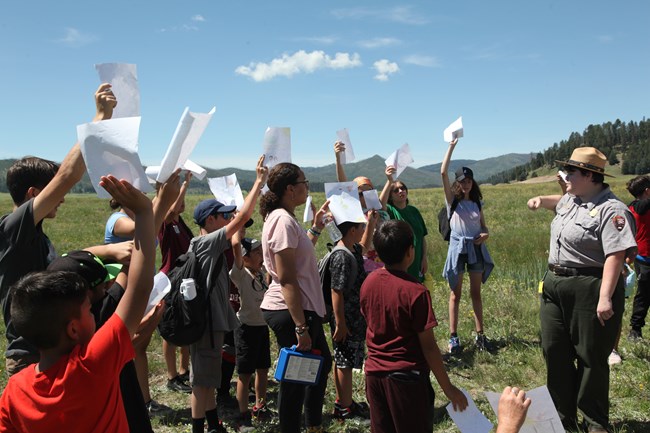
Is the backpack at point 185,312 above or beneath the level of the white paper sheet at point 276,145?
beneath

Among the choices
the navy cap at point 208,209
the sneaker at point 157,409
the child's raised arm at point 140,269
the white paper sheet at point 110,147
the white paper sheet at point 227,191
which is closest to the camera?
the white paper sheet at point 110,147

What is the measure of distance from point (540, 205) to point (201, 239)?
304 centimetres

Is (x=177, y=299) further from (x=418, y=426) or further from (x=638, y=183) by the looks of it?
(x=638, y=183)

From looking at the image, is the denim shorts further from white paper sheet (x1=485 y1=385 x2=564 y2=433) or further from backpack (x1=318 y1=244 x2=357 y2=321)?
white paper sheet (x1=485 y1=385 x2=564 y2=433)

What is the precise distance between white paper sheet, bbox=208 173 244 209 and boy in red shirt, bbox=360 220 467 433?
1879 mm

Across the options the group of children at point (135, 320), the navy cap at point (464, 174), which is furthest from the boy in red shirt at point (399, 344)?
the navy cap at point (464, 174)

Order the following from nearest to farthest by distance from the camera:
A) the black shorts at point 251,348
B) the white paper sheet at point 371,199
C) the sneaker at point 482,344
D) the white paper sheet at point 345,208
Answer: the white paper sheet at point 345,208
the black shorts at point 251,348
the white paper sheet at point 371,199
the sneaker at point 482,344

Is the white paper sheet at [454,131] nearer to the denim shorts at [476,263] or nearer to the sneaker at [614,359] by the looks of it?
the denim shorts at [476,263]

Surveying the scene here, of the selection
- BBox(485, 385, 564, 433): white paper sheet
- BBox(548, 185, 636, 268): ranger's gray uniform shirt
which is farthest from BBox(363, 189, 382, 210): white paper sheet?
BBox(485, 385, 564, 433): white paper sheet

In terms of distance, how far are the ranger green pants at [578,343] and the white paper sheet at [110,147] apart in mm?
3541

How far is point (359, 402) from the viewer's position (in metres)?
5.09

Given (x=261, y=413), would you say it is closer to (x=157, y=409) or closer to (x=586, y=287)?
(x=157, y=409)

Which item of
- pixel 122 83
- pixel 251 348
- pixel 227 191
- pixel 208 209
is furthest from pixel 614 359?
pixel 122 83

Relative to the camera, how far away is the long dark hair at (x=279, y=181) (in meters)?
4.04
